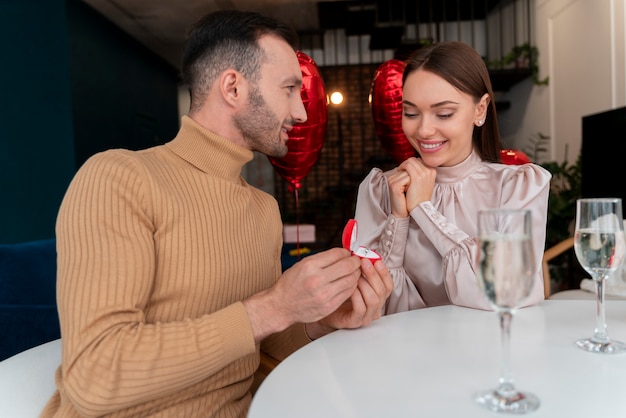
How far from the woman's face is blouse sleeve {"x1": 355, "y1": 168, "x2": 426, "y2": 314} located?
7.7 inches

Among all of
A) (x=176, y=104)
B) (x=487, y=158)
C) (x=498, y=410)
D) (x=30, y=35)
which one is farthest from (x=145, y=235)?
(x=176, y=104)

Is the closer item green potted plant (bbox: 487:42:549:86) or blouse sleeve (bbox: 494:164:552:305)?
blouse sleeve (bbox: 494:164:552:305)

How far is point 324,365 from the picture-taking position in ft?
2.78

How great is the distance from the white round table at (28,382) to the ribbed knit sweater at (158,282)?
3 centimetres

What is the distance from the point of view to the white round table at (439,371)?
69cm

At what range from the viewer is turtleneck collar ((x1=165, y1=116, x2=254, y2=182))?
3.74 feet

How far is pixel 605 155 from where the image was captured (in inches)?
131

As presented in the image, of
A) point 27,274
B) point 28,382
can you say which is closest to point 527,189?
point 28,382

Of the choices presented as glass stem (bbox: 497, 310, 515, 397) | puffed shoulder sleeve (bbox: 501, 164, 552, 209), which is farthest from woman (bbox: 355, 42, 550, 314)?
glass stem (bbox: 497, 310, 515, 397)

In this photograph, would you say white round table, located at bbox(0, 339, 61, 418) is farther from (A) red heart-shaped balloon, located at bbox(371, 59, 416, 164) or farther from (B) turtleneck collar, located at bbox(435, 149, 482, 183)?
(A) red heart-shaped balloon, located at bbox(371, 59, 416, 164)

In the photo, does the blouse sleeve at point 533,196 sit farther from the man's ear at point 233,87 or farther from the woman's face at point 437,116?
the man's ear at point 233,87

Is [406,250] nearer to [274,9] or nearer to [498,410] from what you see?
[498,410]

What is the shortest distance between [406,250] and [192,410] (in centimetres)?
78

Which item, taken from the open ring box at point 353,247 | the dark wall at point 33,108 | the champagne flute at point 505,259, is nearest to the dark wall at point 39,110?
the dark wall at point 33,108
